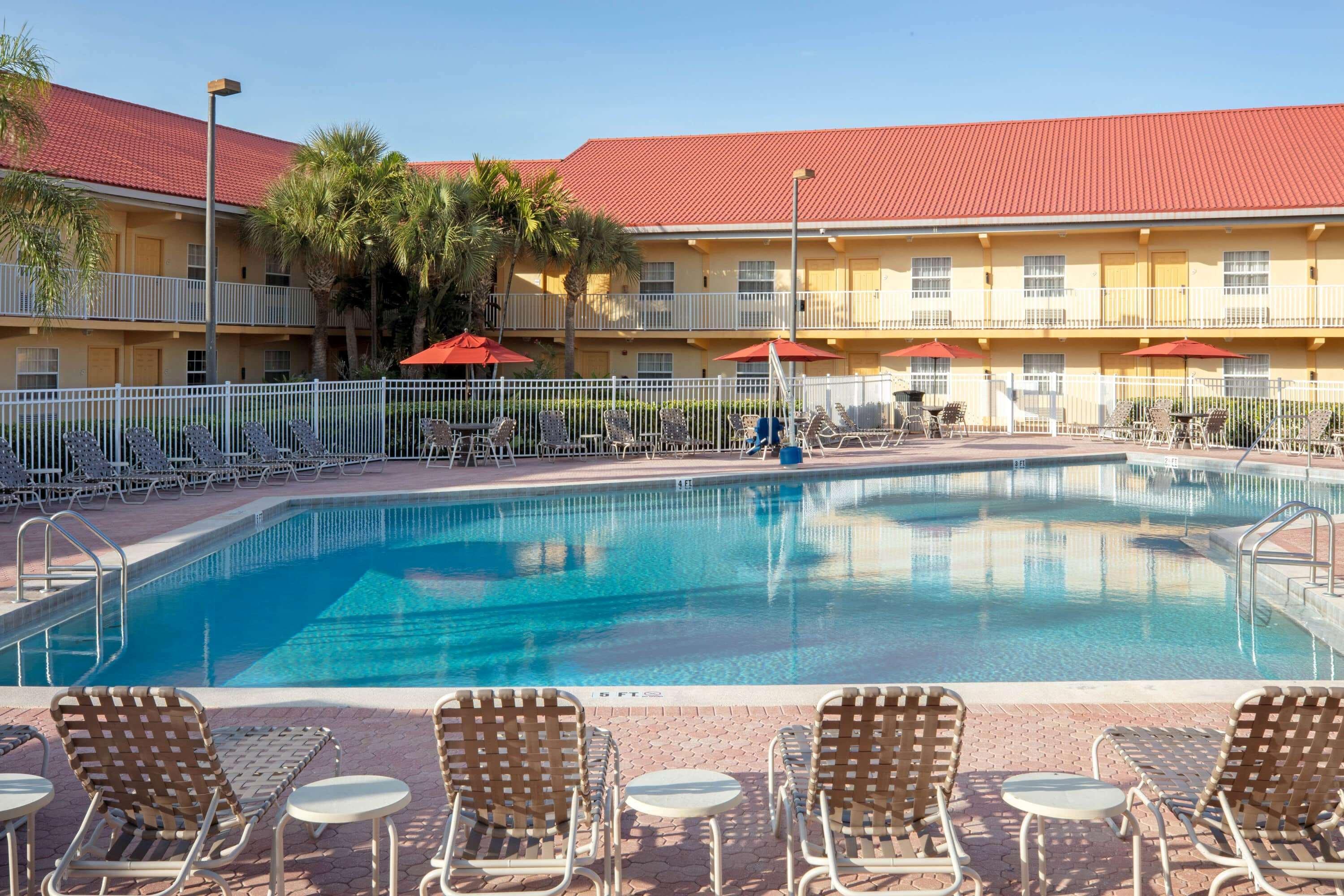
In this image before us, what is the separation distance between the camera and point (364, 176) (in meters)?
26.0

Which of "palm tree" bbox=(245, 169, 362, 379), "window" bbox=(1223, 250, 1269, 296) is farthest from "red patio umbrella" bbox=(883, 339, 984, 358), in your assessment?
"palm tree" bbox=(245, 169, 362, 379)

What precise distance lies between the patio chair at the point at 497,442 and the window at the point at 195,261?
33.1 feet

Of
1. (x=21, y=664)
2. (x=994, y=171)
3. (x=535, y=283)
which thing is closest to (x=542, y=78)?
(x=535, y=283)

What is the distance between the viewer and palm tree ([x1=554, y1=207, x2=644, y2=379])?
28797mm

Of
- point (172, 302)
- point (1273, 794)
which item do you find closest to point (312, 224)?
point (172, 302)

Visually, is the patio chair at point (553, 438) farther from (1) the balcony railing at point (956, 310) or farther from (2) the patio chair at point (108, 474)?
(1) the balcony railing at point (956, 310)

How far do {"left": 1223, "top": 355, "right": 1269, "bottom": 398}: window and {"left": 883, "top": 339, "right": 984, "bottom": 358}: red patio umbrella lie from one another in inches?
230

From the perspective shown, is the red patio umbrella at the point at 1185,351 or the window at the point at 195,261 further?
the window at the point at 195,261

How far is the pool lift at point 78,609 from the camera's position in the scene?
8430 mm

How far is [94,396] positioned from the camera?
54.1ft

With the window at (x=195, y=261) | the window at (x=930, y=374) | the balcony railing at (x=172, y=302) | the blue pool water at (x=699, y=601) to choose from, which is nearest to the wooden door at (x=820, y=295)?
the window at (x=930, y=374)

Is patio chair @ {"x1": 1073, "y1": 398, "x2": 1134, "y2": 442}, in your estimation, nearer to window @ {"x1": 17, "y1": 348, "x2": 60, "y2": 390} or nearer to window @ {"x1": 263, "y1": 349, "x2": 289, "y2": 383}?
window @ {"x1": 263, "y1": 349, "x2": 289, "y2": 383}

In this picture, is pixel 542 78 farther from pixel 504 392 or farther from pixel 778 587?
pixel 778 587

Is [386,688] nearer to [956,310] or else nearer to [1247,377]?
[1247,377]
